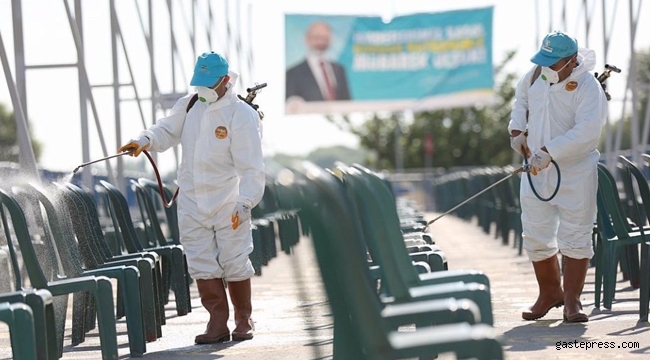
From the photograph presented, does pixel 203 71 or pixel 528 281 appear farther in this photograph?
pixel 528 281

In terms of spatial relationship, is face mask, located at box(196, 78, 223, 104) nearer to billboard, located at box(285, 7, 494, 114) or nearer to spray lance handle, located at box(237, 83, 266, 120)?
spray lance handle, located at box(237, 83, 266, 120)

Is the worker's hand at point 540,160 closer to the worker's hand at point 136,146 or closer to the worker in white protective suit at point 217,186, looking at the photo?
the worker in white protective suit at point 217,186

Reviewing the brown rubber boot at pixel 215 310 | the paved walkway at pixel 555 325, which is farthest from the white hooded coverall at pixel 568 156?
the brown rubber boot at pixel 215 310

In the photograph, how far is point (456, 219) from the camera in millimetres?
31125

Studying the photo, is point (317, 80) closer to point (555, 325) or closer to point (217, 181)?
point (217, 181)

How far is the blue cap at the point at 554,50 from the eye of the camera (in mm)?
8750

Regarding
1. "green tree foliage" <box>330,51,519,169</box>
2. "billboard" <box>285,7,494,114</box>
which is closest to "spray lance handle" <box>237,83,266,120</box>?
"billboard" <box>285,7,494,114</box>

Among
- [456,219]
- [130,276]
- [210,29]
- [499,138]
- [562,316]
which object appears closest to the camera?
[130,276]

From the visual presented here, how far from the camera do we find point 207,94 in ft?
28.2

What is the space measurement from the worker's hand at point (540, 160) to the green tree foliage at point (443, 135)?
5269 cm

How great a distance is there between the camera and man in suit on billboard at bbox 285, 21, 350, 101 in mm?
40469

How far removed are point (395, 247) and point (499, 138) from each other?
56.3 m

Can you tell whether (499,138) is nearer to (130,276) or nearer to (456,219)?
(456,219)

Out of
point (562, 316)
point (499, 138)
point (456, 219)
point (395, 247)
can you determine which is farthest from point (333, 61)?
point (395, 247)
